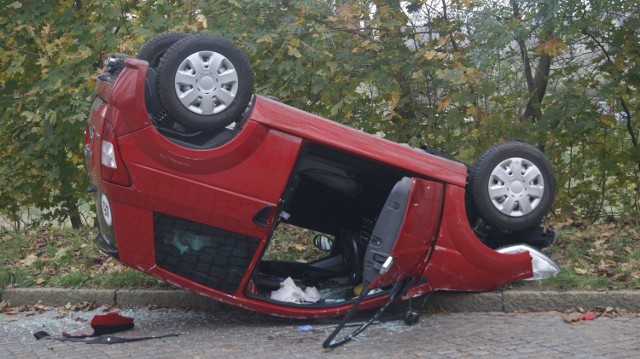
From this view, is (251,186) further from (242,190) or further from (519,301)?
(519,301)

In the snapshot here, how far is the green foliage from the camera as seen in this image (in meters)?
9.48

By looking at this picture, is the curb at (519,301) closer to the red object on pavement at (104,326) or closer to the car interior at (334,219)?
the car interior at (334,219)

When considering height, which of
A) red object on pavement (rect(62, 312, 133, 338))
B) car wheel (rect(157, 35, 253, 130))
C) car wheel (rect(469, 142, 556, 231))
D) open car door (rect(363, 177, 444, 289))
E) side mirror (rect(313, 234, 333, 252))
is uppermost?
car wheel (rect(157, 35, 253, 130))

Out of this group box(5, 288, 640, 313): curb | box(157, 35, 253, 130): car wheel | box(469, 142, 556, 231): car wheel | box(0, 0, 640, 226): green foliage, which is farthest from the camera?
box(0, 0, 640, 226): green foliage

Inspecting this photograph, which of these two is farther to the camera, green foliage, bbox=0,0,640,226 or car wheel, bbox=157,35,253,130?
green foliage, bbox=0,0,640,226

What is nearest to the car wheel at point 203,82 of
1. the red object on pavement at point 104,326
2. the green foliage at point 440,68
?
the red object on pavement at point 104,326

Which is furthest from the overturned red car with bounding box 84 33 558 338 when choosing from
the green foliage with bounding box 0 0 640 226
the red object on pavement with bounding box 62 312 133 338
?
the green foliage with bounding box 0 0 640 226

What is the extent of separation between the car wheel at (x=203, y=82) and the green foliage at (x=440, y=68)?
3724 millimetres

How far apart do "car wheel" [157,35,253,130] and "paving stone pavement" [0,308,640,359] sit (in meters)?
1.56

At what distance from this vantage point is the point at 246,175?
5859mm

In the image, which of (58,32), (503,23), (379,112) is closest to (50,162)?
(58,32)

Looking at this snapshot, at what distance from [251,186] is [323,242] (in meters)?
2.21

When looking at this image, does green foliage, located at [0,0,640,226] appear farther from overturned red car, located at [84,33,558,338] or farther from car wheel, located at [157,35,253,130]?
car wheel, located at [157,35,253,130]

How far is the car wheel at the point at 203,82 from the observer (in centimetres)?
567
